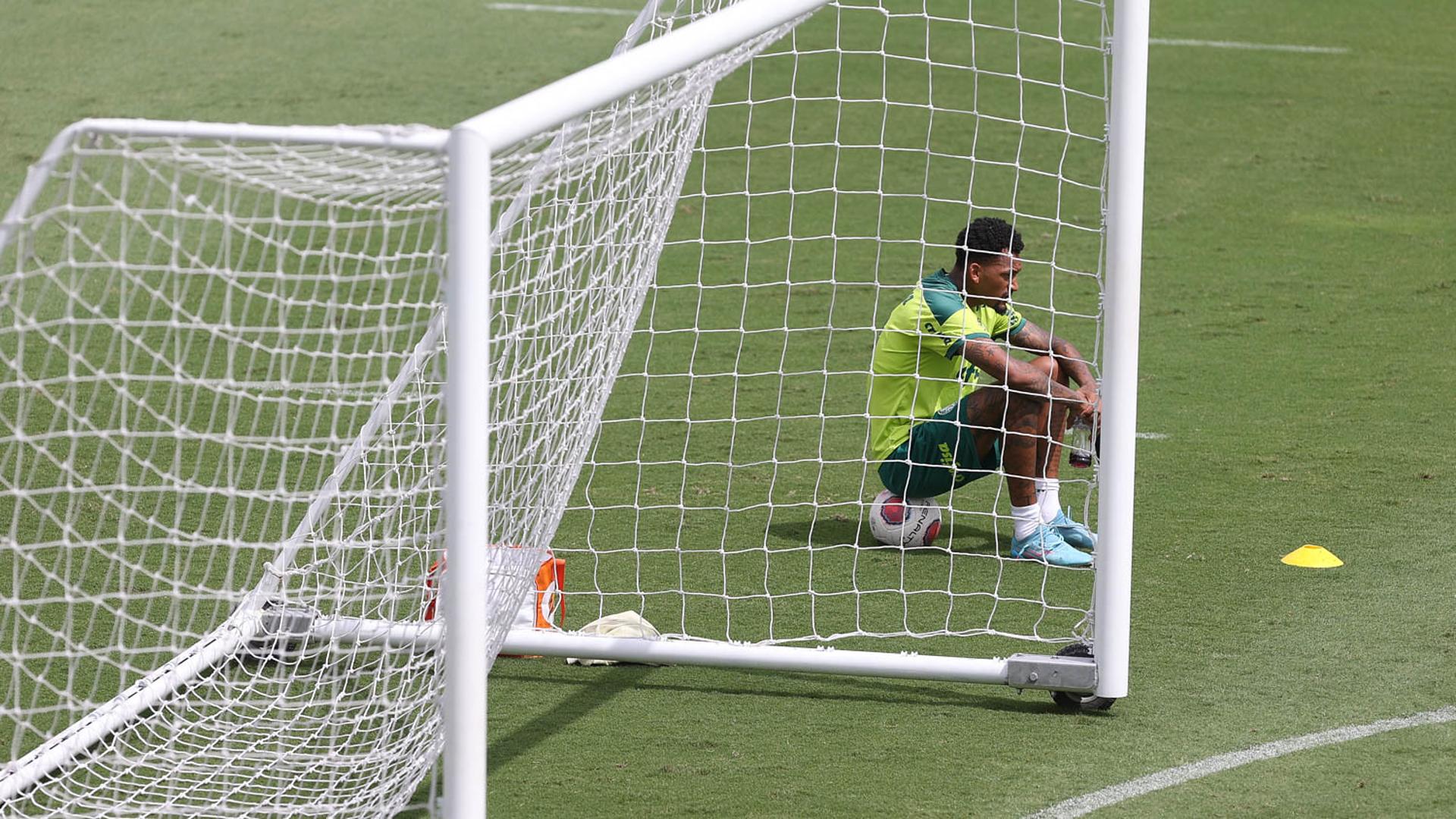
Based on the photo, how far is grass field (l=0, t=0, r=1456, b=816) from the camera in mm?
4434

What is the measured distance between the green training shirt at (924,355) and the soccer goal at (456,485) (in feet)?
1.04

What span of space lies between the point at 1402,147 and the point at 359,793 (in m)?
9.84

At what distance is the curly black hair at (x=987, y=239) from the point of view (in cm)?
555

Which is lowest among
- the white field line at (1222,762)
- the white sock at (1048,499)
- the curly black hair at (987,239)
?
the white field line at (1222,762)

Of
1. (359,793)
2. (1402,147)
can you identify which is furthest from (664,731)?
(1402,147)

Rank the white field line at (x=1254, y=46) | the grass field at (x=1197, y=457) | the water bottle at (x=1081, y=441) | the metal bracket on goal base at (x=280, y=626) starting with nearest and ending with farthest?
1. the grass field at (x=1197, y=457)
2. the metal bracket on goal base at (x=280, y=626)
3. the water bottle at (x=1081, y=441)
4. the white field line at (x=1254, y=46)

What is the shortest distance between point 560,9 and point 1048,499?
404 inches

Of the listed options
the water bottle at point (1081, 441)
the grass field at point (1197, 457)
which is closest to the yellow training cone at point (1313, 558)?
the grass field at point (1197, 457)

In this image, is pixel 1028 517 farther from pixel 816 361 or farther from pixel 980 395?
pixel 816 361

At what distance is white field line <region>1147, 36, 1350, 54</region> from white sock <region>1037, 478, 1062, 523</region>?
366 inches

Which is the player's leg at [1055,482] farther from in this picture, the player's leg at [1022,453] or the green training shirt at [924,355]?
the green training shirt at [924,355]

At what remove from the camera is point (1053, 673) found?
4730 millimetres

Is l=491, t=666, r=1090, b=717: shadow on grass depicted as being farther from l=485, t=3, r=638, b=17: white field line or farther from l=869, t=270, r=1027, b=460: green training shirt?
l=485, t=3, r=638, b=17: white field line

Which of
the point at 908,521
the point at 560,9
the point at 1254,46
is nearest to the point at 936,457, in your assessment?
the point at 908,521
